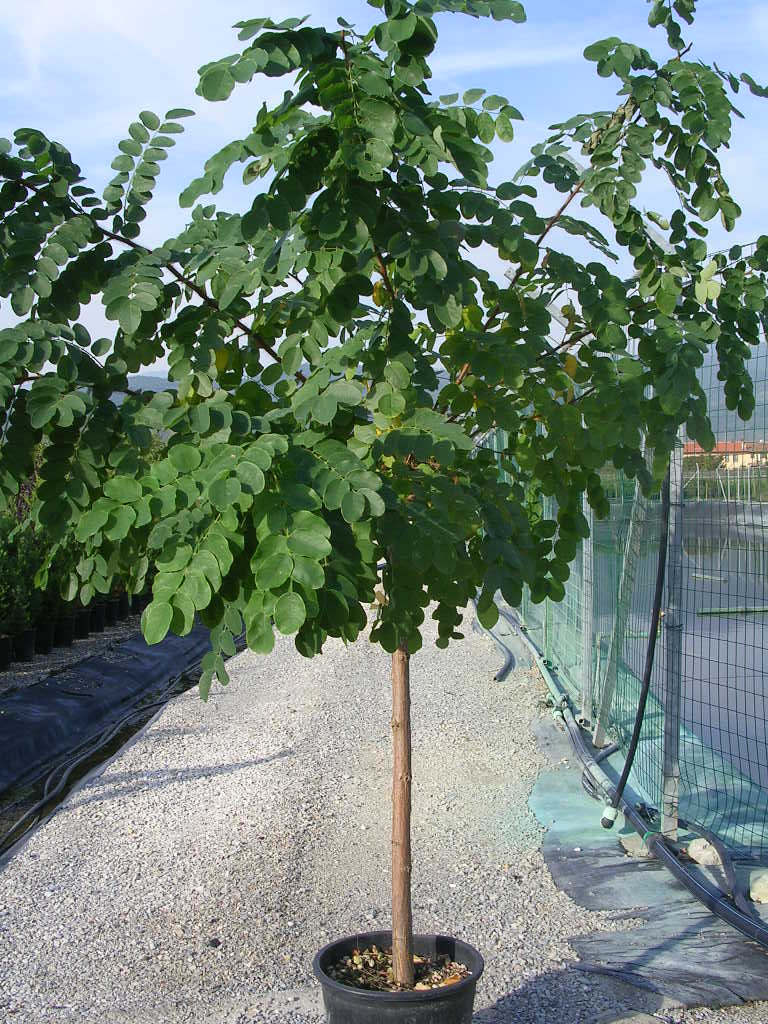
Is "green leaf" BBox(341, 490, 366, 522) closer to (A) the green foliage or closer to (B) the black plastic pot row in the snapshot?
(A) the green foliage

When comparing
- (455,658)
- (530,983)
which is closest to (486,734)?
(455,658)

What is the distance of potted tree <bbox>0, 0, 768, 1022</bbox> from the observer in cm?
214

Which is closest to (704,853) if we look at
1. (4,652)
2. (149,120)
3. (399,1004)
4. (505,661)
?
(399,1004)

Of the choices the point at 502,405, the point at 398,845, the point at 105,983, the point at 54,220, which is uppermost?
the point at 54,220

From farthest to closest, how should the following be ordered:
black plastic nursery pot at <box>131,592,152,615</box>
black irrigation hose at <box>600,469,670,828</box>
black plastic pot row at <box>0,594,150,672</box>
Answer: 1. black plastic nursery pot at <box>131,592,152,615</box>
2. black plastic pot row at <box>0,594,150,672</box>
3. black irrigation hose at <box>600,469,670,828</box>

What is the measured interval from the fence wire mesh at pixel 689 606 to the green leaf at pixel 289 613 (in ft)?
7.74

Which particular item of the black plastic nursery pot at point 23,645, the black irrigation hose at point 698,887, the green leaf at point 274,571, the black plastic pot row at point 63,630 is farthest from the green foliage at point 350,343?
the black plastic nursery pot at point 23,645

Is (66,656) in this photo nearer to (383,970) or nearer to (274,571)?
(383,970)

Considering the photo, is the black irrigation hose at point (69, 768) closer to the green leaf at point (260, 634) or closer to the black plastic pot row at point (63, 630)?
the black plastic pot row at point (63, 630)

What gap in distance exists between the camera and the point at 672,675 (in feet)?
→ 16.1

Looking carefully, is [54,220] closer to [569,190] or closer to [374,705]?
[569,190]

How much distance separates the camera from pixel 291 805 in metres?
5.86

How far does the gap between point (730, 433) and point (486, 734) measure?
11.5 feet

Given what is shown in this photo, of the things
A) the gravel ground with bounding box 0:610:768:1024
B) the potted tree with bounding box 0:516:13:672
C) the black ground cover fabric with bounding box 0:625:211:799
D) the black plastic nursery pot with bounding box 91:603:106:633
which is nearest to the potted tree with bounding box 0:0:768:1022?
the gravel ground with bounding box 0:610:768:1024
